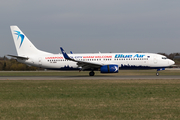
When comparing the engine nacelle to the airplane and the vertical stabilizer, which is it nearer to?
the airplane

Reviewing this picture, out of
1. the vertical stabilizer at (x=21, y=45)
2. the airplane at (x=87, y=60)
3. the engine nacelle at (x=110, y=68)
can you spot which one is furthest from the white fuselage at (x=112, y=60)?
the engine nacelle at (x=110, y=68)

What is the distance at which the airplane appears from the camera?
1544 inches

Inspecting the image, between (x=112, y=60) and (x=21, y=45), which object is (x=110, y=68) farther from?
(x=21, y=45)

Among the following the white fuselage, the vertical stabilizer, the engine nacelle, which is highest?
the vertical stabilizer

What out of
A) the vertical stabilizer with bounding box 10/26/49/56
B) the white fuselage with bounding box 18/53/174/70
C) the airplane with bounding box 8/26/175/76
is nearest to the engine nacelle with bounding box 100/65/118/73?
the airplane with bounding box 8/26/175/76

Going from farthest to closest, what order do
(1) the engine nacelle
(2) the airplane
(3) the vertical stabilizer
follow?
(3) the vertical stabilizer, (2) the airplane, (1) the engine nacelle

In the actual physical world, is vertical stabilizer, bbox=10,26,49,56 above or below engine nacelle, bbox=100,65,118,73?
above

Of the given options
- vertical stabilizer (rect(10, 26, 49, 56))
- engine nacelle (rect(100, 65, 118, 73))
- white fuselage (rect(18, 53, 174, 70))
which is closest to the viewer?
engine nacelle (rect(100, 65, 118, 73))

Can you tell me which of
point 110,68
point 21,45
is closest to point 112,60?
point 110,68

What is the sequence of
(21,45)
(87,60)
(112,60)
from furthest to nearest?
(21,45) < (87,60) < (112,60)

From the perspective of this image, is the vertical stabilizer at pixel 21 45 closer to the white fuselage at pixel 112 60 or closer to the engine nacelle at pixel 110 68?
the white fuselage at pixel 112 60

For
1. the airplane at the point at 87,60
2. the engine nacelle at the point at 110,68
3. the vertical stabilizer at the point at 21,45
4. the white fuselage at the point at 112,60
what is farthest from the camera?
the vertical stabilizer at the point at 21,45

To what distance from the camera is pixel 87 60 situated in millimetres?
41406

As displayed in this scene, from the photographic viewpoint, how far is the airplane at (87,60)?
39219mm
